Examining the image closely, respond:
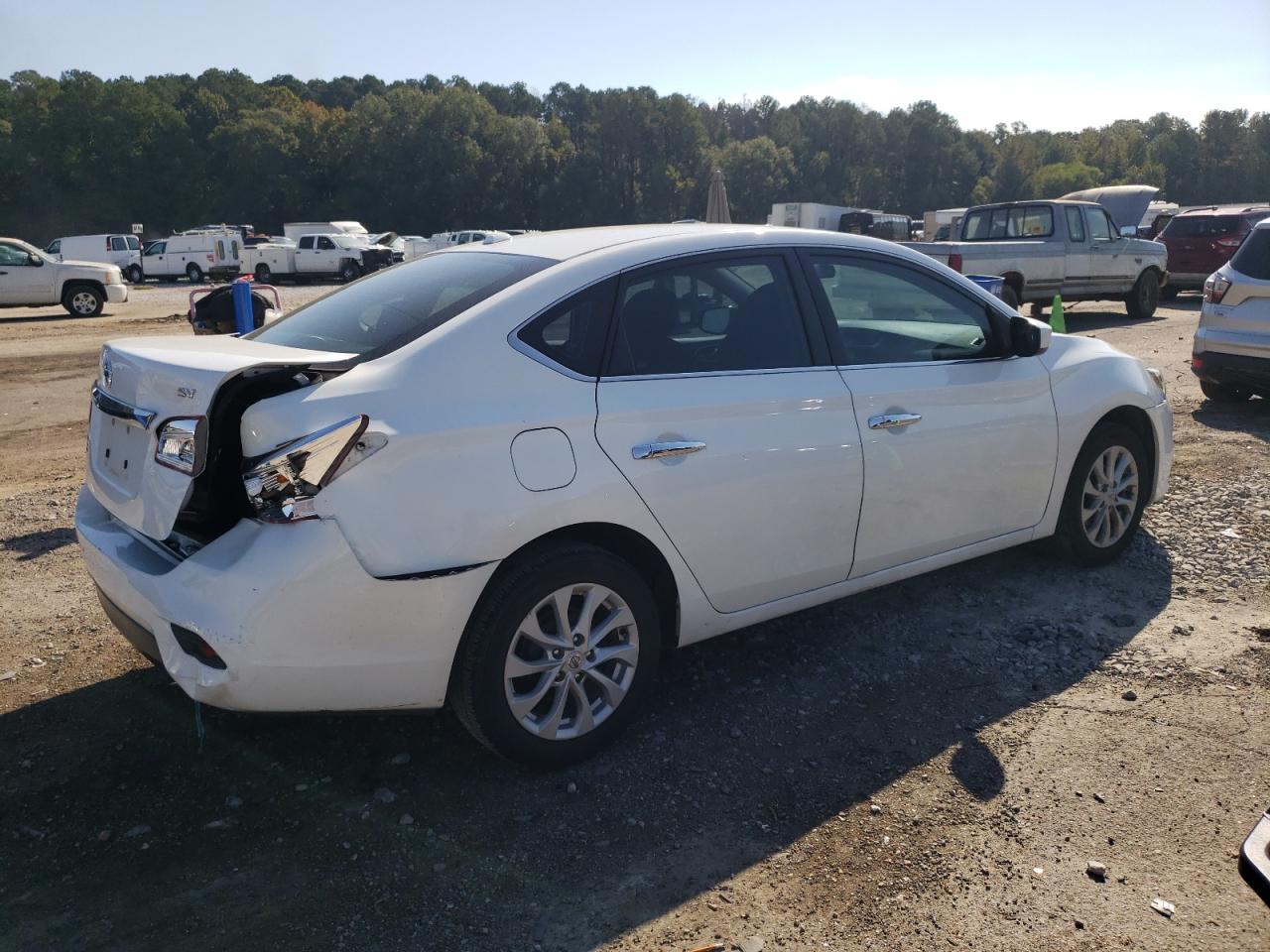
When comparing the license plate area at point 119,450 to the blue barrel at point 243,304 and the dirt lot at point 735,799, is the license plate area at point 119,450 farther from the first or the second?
the blue barrel at point 243,304

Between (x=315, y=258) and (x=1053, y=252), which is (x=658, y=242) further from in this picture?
(x=315, y=258)

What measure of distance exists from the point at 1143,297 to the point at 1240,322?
31.0 feet

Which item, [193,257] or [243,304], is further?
[193,257]

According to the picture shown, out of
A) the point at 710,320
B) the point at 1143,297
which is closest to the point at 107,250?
the point at 1143,297

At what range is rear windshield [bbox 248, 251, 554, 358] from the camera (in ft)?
10.8

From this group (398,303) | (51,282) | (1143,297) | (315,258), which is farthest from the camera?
(315,258)

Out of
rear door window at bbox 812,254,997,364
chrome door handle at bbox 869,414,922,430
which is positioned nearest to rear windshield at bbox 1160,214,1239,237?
rear door window at bbox 812,254,997,364

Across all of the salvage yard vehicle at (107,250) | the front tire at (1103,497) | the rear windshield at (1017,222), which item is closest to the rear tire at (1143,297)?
the rear windshield at (1017,222)

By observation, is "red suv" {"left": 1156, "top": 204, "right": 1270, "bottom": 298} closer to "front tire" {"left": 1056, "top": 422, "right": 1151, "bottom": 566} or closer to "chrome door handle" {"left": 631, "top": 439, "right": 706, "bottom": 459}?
"front tire" {"left": 1056, "top": 422, "right": 1151, "bottom": 566}

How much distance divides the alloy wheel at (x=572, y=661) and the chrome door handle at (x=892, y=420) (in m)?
1.23

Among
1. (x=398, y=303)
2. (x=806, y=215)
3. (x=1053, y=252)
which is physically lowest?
(x=398, y=303)

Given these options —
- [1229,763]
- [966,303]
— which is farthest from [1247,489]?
[1229,763]

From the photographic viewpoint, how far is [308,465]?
2.83 metres

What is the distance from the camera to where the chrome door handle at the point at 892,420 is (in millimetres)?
3859
